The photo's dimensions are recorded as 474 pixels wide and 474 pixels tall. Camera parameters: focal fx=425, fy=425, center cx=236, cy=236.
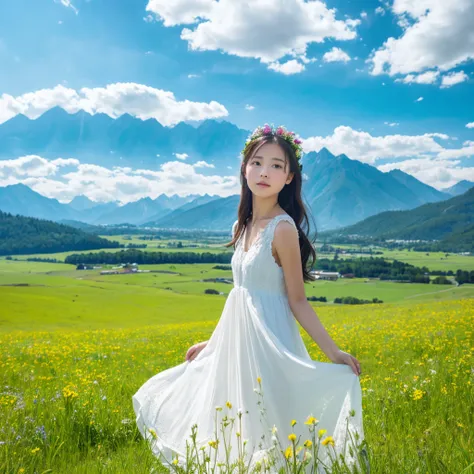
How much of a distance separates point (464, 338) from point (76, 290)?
2465 inches

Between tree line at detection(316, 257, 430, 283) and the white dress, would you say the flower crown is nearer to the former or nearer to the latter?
the white dress

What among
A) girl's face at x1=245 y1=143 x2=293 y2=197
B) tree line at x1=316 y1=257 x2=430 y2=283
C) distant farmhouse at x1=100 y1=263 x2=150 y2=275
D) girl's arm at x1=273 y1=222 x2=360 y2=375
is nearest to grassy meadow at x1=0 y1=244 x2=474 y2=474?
girl's arm at x1=273 y1=222 x2=360 y2=375

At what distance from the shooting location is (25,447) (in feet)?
12.7

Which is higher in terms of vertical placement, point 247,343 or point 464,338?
point 247,343

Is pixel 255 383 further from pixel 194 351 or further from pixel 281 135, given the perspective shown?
pixel 281 135

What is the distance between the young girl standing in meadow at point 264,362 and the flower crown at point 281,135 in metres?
0.01

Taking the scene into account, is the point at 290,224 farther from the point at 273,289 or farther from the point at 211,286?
the point at 211,286

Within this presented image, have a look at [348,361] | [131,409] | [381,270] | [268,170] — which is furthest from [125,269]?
[348,361]

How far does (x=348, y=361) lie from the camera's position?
10.7ft

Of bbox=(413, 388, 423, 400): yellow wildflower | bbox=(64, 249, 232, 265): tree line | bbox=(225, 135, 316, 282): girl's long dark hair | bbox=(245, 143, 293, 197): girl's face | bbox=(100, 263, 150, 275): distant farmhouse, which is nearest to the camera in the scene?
bbox=(245, 143, 293, 197): girl's face

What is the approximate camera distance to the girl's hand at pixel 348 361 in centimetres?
324

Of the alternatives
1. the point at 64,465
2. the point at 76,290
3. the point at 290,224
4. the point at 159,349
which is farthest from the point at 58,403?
the point at 76,290

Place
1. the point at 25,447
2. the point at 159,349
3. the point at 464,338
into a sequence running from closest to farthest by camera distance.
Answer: the point at 25,447, the point at 464,338, the point at 159,349

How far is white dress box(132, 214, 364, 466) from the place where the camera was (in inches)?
125
